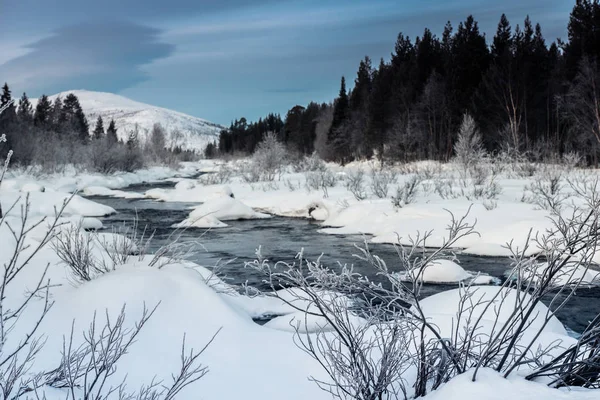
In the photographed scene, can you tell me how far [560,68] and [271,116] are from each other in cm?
7637

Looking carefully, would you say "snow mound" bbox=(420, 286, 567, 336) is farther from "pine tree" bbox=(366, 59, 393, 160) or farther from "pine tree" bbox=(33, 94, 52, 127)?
"pine tree" bbox=(33, 94, 52, 127)

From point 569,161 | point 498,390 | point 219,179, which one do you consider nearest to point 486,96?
point 569,161

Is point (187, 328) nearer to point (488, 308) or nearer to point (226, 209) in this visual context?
point (488, 308)

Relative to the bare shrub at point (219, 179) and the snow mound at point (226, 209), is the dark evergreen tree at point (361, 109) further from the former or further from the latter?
the snow mound at point (226, 209)

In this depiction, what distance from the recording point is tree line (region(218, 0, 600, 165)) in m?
29.5

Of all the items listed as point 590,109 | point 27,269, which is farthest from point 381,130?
point 27,269

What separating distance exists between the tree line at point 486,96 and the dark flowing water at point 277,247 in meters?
14.0

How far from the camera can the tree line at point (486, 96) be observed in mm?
29469

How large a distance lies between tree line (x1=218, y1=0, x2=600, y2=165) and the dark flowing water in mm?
13984

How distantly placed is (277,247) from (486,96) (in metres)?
28.7

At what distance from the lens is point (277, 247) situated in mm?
12297

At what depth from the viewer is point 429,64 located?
45812 millimetres

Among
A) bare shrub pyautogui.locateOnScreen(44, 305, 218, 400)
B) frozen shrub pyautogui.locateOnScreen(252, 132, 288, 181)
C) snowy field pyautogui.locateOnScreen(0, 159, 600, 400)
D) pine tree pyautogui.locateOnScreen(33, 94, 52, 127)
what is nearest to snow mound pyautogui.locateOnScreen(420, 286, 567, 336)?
snowy field pyautogui.locateOnScreen(0, 159, 600, 400)

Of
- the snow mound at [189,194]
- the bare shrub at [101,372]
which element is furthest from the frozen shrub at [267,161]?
the bare shrub at [101,372]
